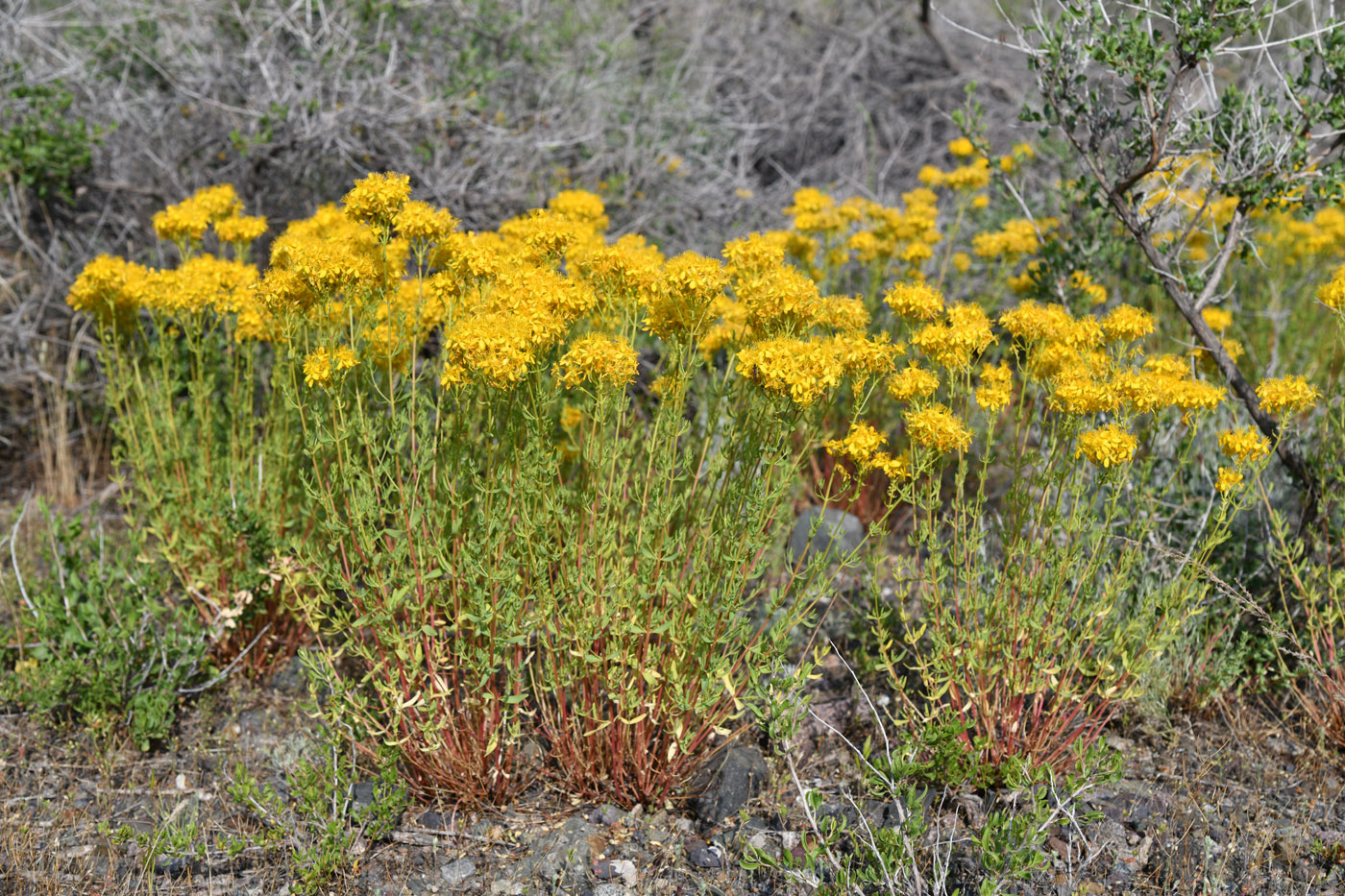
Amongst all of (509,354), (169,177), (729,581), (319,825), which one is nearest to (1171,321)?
(729,581)

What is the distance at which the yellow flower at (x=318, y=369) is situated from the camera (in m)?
2.45

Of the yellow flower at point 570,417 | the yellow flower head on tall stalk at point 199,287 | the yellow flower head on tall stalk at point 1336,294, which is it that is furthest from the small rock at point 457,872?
the yellow flower head on tall stalk at point 1336,294

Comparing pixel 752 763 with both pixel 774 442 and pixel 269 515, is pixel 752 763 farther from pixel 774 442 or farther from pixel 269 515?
pixel 269 515

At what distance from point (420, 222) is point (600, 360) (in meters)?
0.63

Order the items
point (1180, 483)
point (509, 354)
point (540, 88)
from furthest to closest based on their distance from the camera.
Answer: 1. point (540, 88)
2. point (1180, 483)
3. point (509, 354)

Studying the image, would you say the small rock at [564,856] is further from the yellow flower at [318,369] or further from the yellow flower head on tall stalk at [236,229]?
the yellow flower head on tall stalk at [236,229]

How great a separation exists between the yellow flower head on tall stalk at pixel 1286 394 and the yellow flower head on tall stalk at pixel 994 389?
732 millimetres

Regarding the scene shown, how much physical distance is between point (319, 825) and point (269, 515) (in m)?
1.13

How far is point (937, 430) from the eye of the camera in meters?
2.48

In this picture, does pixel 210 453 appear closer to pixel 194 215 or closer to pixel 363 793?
pixel 194 215

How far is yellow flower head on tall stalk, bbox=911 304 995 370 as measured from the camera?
2.57 metres

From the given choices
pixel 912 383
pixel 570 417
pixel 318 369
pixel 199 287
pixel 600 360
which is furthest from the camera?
pixel 570 417

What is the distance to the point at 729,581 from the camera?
2.54m

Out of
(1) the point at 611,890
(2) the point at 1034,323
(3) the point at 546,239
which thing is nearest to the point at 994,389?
(2) the point at 1034,323
